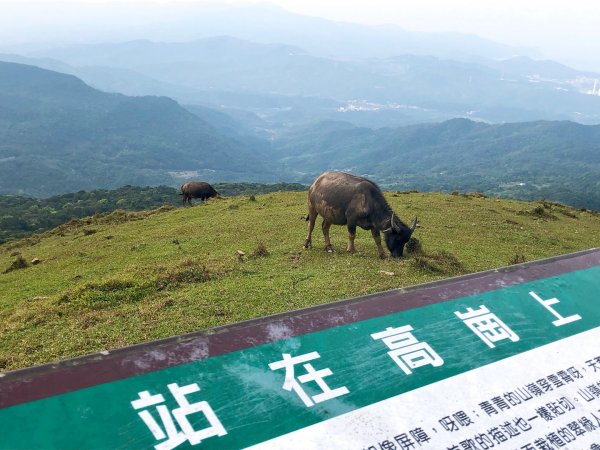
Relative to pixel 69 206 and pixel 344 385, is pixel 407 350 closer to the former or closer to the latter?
pixel 344 385

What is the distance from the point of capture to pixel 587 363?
6.38 metres

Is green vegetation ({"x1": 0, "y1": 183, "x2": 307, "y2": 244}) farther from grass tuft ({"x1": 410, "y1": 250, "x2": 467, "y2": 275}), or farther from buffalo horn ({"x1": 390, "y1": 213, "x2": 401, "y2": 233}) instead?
grass tuft ({"x1": 410, "y1": 250, "x2": 467, "y2": 275})

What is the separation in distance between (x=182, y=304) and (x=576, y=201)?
119 meters

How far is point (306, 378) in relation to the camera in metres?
5.32

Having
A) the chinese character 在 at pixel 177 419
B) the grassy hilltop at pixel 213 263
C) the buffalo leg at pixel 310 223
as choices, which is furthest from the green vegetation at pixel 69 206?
the chinese character 在 at pixel 177 419

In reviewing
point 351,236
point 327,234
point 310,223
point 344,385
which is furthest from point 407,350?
point 310,223

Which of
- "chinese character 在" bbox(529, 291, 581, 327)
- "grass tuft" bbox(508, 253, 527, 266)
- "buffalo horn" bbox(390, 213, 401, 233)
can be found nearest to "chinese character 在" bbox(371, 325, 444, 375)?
"chinese character 在" bbox(529, 291, 581, 327)

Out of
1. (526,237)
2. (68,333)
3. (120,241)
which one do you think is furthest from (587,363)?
(120,241)

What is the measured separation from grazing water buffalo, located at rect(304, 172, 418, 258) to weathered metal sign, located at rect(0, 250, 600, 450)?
679cm

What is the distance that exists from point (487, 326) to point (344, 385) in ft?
A: 8.11

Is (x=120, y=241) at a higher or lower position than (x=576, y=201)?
higher

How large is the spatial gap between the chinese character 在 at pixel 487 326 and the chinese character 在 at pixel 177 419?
3.65 m

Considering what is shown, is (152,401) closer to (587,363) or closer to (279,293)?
(587,363)

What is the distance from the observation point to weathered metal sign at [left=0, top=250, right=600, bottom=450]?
4473 millimetres
